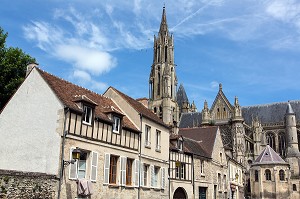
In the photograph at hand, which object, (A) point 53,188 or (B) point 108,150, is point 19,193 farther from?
(B) point 108,150

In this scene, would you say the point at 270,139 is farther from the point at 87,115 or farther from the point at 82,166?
the point at 82,166

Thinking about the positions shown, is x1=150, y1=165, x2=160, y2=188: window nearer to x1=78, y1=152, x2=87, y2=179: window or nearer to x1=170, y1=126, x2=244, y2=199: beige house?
x1=170, y1=126, x2=244, y2=199: beige house

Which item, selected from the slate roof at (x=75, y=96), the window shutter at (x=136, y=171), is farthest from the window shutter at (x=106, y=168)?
the window shutter at (x=136, y=171)

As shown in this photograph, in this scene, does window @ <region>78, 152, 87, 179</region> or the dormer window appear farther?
the dormer window

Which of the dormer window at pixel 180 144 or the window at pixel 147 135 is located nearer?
the window at pixel 147 135

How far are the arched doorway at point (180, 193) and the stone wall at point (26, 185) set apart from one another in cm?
1042

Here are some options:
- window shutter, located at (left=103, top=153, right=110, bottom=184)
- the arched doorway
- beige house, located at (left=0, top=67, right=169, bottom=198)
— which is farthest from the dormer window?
window shutter, located at (left=103, top=153, right=110, bottom=184)

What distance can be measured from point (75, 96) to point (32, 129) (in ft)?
7.70

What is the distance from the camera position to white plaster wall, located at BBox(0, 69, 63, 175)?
12734 millimetres

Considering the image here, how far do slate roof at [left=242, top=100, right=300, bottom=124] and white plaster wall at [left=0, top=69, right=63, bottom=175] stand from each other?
1996 inches

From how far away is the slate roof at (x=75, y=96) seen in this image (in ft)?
44.9

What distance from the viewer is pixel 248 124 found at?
195 feet

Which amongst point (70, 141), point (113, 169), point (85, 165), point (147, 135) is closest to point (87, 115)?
point (70, 141)

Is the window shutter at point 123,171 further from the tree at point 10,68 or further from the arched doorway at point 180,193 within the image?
the tree at point 10,68
